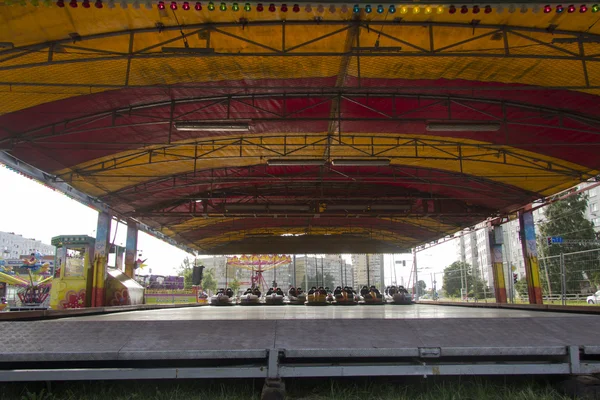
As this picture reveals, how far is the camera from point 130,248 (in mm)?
16781

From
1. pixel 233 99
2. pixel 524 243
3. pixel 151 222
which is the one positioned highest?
pixel 233 99

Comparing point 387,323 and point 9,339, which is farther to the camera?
point 387,323

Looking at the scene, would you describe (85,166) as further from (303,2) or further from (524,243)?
(524,243)

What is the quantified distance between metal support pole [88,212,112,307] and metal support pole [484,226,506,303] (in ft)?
46.2

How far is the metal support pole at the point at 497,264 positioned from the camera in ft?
53.8

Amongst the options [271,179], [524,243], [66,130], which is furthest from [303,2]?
[524,243]

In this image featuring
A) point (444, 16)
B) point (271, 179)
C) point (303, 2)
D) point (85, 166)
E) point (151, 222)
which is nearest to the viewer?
point (303, 2)

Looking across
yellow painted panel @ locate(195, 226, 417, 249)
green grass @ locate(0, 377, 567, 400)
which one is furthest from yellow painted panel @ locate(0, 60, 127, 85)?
yellow painted panel @ locate(195, 226, 417, 249)

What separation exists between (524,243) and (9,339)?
15.3m

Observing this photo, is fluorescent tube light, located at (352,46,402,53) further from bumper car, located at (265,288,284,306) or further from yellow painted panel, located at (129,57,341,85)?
bumper car, located at (265,288,284,306)

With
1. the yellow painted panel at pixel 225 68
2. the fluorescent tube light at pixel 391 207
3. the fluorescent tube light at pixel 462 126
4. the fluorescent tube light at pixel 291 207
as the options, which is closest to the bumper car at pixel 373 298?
the fluorescent tube light at pixel 391 207

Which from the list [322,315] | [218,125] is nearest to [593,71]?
[322,315]

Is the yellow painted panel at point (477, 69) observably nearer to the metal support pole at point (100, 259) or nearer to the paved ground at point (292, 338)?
the paved ground at point (292, 338)

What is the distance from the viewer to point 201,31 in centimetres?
646
